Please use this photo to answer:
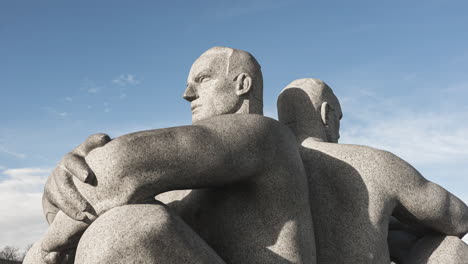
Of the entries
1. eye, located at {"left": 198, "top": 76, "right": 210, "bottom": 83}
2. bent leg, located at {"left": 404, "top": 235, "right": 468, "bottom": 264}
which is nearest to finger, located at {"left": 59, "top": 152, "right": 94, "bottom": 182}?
eye, located at {"left": 198, "top": 76, "right": 210, "bottom": 83}

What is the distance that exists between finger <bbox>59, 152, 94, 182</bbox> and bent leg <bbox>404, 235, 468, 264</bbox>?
11.8 feet

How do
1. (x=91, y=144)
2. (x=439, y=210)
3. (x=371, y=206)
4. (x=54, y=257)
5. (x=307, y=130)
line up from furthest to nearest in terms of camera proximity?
(x=307, y=130), (x=439, y=210), (x=371, y=206), (x=54, y=257), (x=91, y=144)

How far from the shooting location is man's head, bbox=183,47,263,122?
5379 mm

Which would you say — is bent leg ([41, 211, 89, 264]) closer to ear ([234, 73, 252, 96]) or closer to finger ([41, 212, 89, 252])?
finger ([41, 212, 89, 252])

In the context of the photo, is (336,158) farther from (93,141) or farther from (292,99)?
(93,141)

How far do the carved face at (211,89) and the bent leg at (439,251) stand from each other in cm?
246

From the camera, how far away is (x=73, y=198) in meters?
4.03

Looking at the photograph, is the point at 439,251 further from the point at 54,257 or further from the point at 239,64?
the point at 54,257

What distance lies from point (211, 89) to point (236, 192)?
124cm

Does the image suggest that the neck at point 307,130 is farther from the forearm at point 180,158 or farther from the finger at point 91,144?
the finger at point 91,144

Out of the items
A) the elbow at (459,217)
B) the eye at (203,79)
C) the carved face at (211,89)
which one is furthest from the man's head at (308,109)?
the elbow at (459,217)

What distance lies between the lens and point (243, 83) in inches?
214

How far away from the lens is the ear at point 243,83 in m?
5.41

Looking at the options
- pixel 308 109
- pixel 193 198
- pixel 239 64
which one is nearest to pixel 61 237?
pixel 193 198
